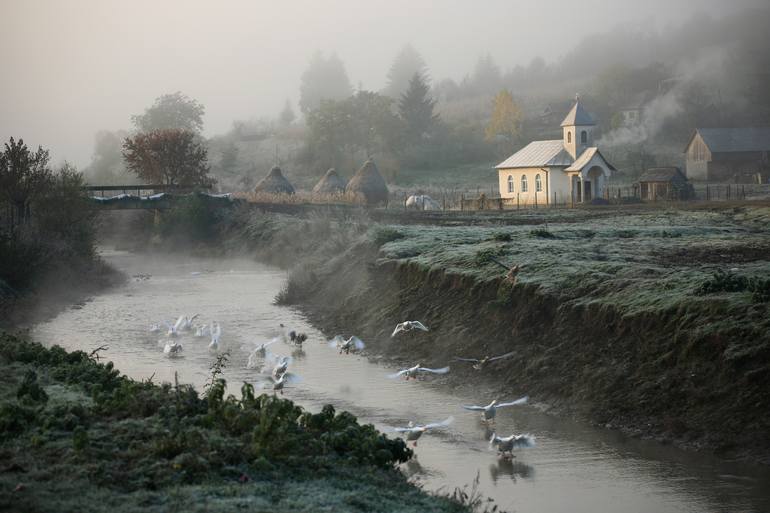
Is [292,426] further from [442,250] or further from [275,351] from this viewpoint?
[442,250]

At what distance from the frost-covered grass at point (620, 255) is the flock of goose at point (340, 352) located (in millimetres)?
2872

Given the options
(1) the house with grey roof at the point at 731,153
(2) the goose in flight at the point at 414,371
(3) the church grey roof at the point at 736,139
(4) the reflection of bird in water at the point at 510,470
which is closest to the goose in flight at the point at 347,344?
(2) the goose in flight at the point at 414,371

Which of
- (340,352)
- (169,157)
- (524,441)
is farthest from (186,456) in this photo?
(169,157)

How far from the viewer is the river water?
48.3ft

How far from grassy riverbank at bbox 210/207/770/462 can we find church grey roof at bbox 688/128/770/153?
5736 cm

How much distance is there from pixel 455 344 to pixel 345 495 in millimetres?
14499

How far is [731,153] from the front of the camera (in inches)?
3757

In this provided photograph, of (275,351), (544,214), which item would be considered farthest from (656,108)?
(275,351)

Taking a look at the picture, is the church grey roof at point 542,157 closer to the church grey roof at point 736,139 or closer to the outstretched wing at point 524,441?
the church grey roof at point 736,139

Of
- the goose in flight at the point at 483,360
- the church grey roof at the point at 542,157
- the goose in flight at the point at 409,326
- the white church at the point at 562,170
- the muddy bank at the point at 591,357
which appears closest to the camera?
the muddy bank at the point at 591,357

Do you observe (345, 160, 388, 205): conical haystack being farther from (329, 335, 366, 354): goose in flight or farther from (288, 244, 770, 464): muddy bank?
(329, 335, 366, 354): goose in flight

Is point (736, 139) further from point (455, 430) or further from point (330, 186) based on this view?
point (455, 430)

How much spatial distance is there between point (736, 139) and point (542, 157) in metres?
29.7

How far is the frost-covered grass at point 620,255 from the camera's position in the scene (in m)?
22.2
